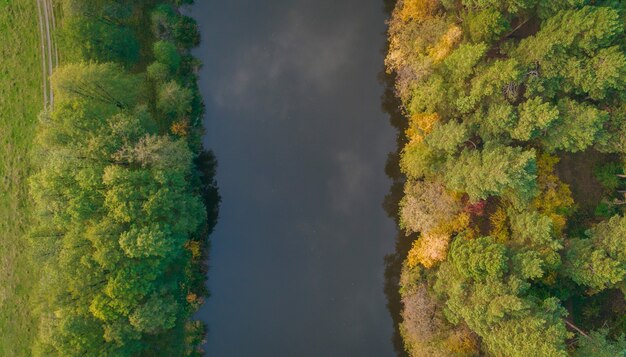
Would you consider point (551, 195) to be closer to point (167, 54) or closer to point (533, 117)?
point (533, 117)

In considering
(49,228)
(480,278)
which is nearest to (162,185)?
(49,228)

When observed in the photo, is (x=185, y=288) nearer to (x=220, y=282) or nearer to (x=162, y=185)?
(x=220, y=282)

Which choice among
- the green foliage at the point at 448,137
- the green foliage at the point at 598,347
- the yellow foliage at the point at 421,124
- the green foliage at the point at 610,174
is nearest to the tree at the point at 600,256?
the green foliage at the point at 598,347

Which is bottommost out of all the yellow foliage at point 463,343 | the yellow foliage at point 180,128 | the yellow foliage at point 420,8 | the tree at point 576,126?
the yellow foliage at point 463,343

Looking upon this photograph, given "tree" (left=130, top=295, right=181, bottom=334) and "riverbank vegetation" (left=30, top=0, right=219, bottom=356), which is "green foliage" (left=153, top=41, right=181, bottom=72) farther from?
"tree" (left=130, top=295, right=181, bottom=334)

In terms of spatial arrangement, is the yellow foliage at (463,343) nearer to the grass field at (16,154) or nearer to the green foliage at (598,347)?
the green foliage at (598,347)

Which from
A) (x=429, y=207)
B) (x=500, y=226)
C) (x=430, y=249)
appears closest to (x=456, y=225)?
(x=429, y=207)

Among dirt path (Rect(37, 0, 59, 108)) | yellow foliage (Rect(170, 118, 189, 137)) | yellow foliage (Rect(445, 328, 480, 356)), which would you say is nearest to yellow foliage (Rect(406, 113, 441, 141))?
yellow foliage (Rect(445, 328, 480, 356))
